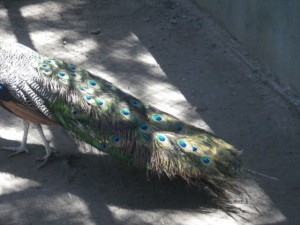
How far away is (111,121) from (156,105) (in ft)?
4.27

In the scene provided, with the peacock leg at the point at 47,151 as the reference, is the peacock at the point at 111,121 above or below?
above

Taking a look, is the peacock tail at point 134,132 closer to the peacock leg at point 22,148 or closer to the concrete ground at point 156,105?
the concrete ground at point 156,105

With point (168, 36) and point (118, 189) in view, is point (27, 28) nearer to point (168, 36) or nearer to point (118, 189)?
point (168, 36)

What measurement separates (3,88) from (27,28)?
273cm

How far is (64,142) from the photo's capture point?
4.78 metres

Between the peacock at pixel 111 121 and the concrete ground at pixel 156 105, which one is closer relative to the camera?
the peacock at pixel 111 121

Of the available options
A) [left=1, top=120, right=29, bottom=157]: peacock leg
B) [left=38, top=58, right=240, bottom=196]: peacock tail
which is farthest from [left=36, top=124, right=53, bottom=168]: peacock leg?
[left=38, top=58, right=240, bottom=196]: peacock tail

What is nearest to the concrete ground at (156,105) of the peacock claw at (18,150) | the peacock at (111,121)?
the peacock claw at (18,150)

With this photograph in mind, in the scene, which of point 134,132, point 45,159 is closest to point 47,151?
point 45,159

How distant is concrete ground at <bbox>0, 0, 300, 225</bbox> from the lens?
4.03 meters

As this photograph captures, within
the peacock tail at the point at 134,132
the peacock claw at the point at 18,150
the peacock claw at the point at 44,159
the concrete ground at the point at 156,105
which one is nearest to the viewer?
the peacock tail at the point at 134,132

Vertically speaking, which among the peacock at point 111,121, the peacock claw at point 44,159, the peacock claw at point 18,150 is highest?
the peacock at point 111,121

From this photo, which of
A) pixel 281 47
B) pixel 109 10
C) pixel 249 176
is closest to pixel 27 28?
pixel 109 10

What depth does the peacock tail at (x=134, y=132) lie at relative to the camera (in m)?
3.86
